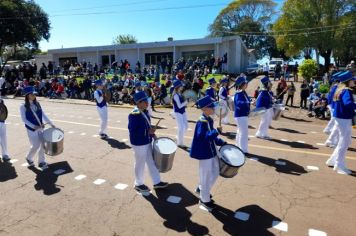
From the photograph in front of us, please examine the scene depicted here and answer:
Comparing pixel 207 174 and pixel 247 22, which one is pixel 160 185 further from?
pixel 247 22

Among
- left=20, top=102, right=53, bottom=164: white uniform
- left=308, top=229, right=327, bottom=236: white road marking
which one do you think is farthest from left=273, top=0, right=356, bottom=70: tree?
left=308, top=229, right=327, bottom=236: white road marking

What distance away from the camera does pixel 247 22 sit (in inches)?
2484

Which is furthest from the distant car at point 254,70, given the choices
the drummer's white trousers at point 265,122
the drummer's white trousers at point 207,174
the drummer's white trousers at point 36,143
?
the drummer's white trousers at point 207,174

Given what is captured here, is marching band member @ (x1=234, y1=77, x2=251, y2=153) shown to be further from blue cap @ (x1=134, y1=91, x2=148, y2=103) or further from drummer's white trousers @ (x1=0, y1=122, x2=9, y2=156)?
drummer's white trousers @ (x1=0, y1=122, x2=9, y2=156)

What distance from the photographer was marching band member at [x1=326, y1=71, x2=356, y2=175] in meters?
7.51

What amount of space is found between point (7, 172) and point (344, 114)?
811 centimetres

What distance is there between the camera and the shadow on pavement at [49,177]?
713 cm

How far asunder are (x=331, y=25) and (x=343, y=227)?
35.8 m

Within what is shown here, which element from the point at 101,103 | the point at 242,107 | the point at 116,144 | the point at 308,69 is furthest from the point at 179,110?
the point at 308,69

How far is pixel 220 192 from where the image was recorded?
6703 mm

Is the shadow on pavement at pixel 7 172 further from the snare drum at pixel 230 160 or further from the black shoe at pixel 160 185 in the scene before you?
the snare drum at pixel 230 160

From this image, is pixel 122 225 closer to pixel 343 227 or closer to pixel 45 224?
pixel 45 224

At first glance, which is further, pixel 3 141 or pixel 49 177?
pixel 3 141

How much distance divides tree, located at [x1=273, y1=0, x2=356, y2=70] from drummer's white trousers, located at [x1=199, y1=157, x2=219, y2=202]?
3422cm
